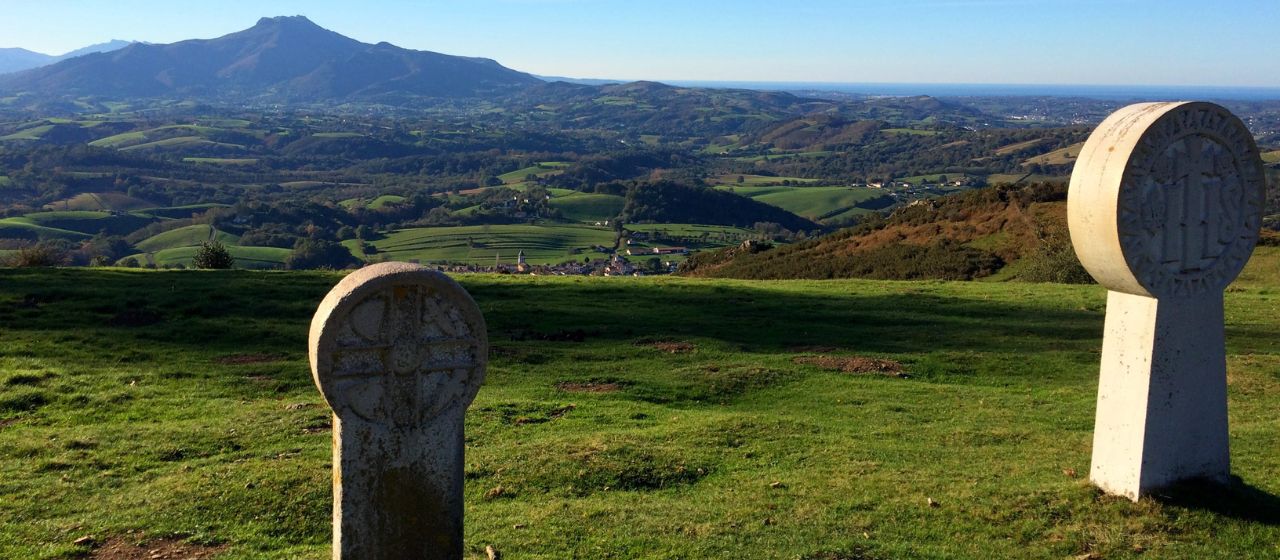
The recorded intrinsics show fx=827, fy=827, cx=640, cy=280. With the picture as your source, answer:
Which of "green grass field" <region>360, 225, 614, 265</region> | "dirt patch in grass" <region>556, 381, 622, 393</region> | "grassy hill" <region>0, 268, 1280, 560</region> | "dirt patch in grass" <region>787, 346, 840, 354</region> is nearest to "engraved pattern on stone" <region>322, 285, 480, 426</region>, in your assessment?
"grassy hill" <region>0, 268, 1280, 560</region>

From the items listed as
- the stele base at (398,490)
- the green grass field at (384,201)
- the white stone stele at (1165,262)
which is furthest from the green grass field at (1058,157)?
the stele base at (398,490)

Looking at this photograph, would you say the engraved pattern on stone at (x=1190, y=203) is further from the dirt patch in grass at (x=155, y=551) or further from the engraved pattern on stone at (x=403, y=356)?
the dirt patch in grass at (x=155, y=551)

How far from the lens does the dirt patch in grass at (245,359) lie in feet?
65.4

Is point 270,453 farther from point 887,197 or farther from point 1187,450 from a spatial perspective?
point 887,197

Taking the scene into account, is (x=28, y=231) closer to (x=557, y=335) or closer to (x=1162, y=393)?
(x=557, y=335)

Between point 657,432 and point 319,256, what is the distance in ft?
339

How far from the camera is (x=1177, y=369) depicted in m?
9.55

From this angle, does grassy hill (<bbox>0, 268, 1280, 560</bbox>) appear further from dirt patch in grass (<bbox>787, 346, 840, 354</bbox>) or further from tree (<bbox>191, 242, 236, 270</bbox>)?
tree (<bbox>191, 242, 236, 270</bbox>)

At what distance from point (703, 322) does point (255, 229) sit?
12914cm

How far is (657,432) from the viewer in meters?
13.8

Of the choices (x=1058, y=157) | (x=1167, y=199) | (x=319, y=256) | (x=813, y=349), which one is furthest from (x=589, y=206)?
(x=1167, y=199)

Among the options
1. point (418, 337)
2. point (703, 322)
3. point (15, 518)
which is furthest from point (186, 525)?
point (703, 322)

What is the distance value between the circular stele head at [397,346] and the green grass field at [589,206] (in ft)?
494

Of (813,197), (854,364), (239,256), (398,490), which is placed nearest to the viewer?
(398,490)
